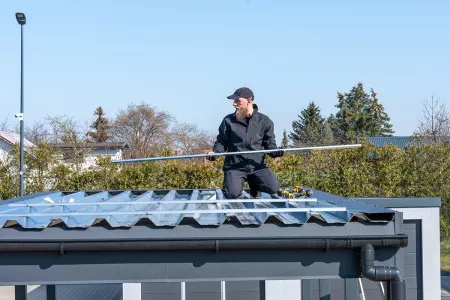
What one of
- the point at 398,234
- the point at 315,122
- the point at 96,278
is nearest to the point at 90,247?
the point at 96,278

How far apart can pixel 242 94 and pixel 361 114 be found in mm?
48636

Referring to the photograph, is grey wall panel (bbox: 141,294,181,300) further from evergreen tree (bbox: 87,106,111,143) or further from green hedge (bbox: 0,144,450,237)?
evergreen tree (bbox: 87,106,111,143)

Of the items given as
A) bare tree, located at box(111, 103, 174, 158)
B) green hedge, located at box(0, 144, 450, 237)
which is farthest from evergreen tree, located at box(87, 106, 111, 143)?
green hedge, located at box(0, 144, 450, 237)

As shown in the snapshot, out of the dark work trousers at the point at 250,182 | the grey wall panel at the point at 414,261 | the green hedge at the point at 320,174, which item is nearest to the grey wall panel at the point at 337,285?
the grey wall panel at the point at 414,261

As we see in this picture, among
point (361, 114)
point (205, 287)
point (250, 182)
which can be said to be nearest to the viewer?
point (250, 182)

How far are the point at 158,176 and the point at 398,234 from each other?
28.6 feet

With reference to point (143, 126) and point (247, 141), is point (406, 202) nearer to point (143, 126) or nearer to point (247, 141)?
point (247, 141)

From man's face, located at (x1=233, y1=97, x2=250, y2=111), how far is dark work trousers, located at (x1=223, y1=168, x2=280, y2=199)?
0.59 m

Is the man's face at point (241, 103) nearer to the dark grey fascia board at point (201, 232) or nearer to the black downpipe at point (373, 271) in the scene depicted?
the dark grey fascia board at point (201, 232)

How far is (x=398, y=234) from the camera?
3.22 metres

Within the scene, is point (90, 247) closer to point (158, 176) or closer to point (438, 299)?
point (438, 299)

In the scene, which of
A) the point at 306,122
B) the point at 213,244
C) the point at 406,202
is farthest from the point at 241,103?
the point at 306,122

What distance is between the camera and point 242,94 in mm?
5223

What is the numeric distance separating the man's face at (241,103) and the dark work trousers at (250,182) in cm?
59
